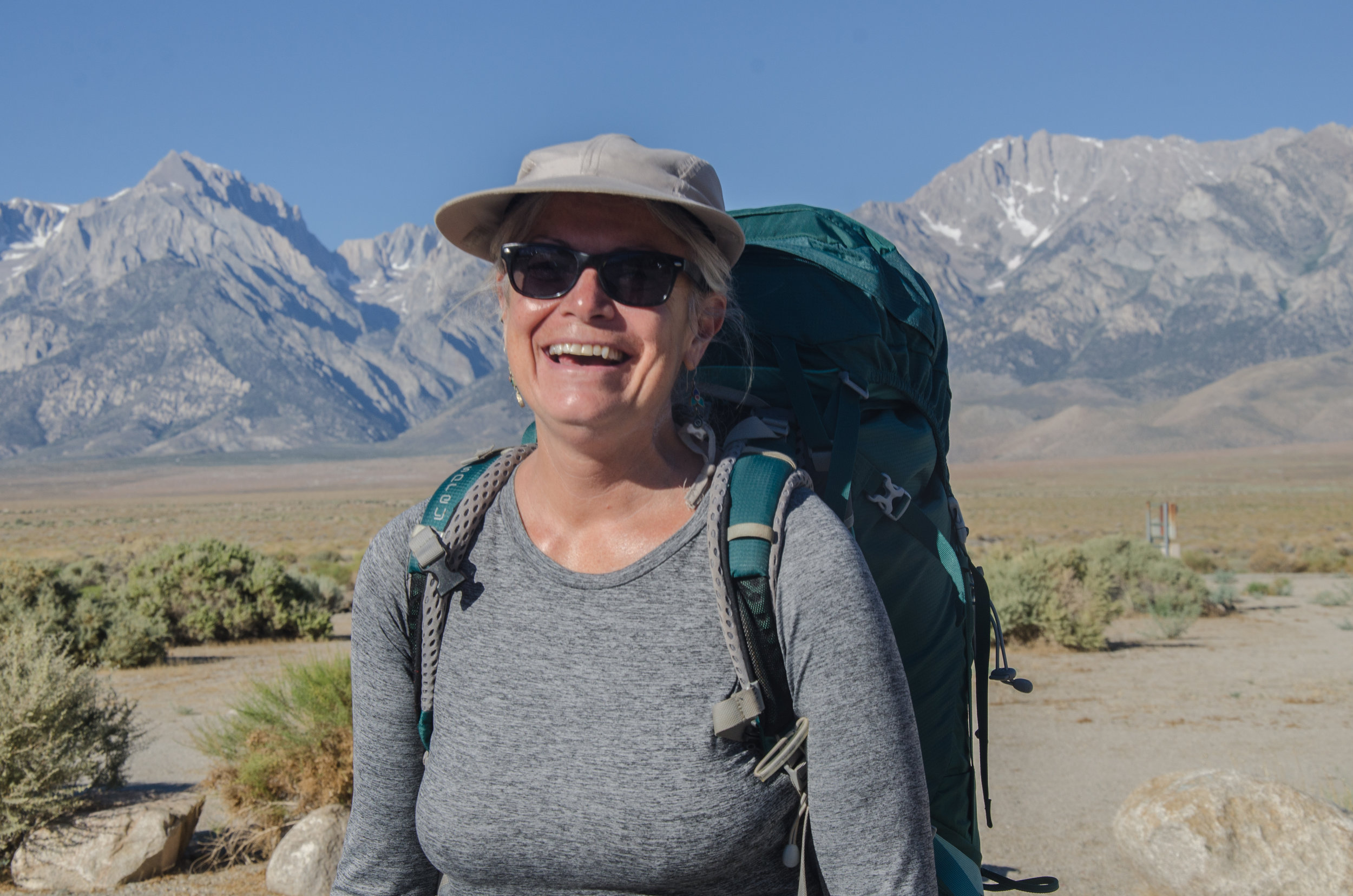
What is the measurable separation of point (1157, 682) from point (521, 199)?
9.93 metres

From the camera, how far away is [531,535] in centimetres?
175

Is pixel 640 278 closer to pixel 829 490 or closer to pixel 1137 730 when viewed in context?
pixel 829 490

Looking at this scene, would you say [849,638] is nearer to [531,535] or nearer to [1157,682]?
[531,535]

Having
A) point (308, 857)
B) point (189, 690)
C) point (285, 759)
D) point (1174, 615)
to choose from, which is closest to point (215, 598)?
point (189, 690)

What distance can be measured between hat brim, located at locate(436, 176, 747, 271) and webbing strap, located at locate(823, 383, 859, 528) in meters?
0.38

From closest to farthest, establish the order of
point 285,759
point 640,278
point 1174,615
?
1. point 640,278
2. point 285,759
3. point 1174,615

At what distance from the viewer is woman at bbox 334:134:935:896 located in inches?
58.4

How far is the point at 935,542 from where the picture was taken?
2.19 meters

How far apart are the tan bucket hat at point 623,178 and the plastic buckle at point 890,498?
0.56 m

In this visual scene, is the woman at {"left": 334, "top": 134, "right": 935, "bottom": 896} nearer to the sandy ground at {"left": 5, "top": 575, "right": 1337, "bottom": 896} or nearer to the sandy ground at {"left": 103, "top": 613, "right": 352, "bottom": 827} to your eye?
the sandy ground at {"left": 5, "top": 575, "right": 1337, "bottom": 896}

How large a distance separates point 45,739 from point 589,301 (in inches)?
195

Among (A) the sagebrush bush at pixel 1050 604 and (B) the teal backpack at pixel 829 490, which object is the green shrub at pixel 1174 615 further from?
(B) the teal backpack at pixel 829 490

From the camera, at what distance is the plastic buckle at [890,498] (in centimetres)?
200

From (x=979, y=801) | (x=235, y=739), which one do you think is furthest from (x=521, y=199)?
(x=979, y=801)
